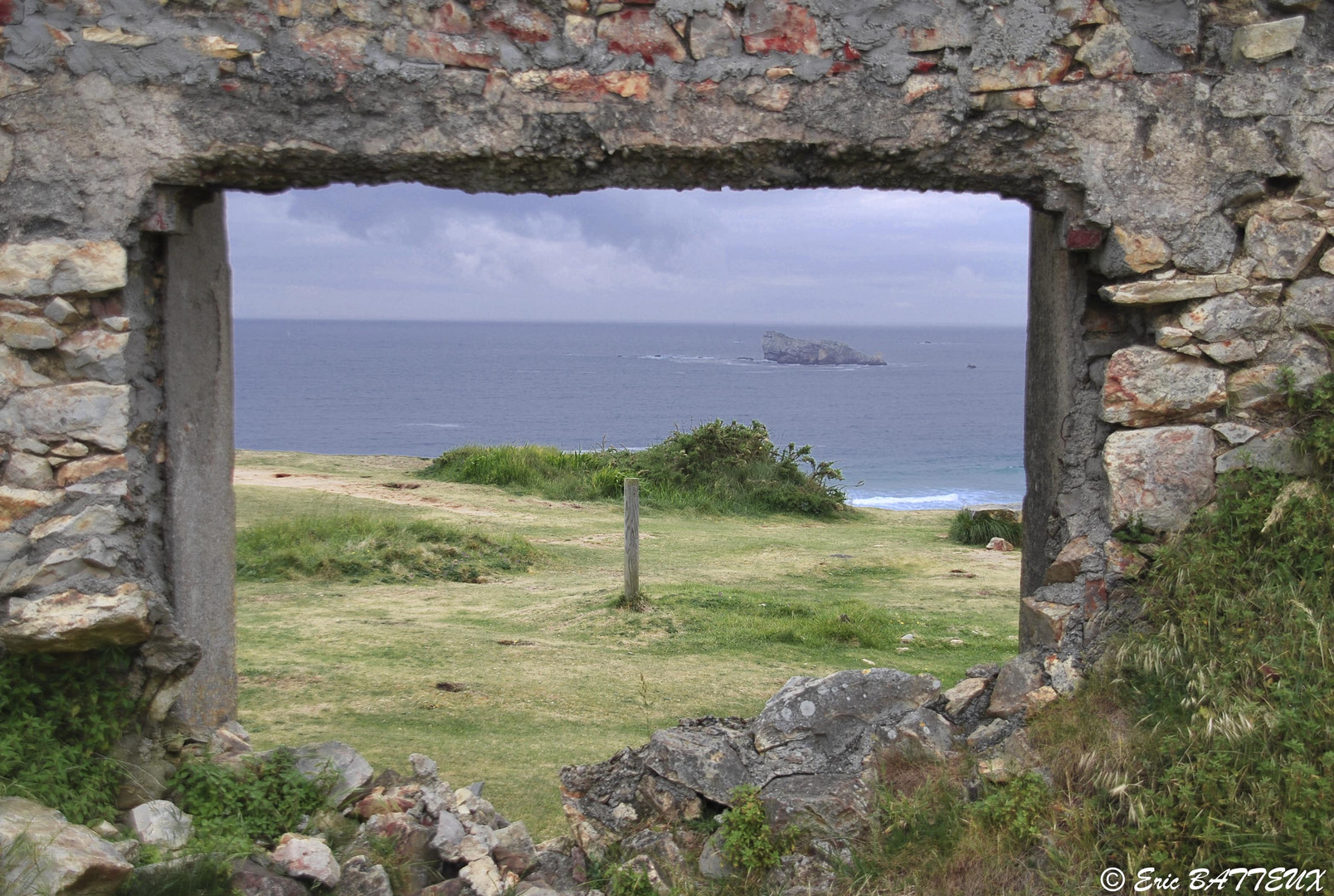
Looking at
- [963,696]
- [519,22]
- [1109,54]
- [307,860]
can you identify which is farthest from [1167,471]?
[307,860]

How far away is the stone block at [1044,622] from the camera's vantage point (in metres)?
3.97

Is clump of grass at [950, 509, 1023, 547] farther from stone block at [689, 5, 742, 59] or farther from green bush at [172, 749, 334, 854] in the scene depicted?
green bush at [172, 749, 334, 854]

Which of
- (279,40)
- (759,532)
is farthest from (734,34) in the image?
(759,532)

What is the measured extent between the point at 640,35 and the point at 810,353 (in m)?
114

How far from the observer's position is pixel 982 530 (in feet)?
39.4

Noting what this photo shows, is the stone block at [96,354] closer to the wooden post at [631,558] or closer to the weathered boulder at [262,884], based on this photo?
the weathered boulder at [262,884]

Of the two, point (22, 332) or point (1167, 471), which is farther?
point (1167, 471)

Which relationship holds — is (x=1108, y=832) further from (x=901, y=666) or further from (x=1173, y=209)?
(x=901, y=666)

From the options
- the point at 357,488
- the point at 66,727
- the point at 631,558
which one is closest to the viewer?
the point at 66,727

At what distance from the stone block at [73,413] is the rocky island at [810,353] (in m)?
111

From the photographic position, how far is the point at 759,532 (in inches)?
492

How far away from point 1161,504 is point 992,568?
673 cm

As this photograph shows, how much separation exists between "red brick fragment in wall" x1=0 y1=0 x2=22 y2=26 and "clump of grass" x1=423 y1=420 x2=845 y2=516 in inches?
410

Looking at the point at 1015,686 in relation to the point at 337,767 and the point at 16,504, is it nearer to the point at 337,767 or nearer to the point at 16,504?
the point at 337,767
